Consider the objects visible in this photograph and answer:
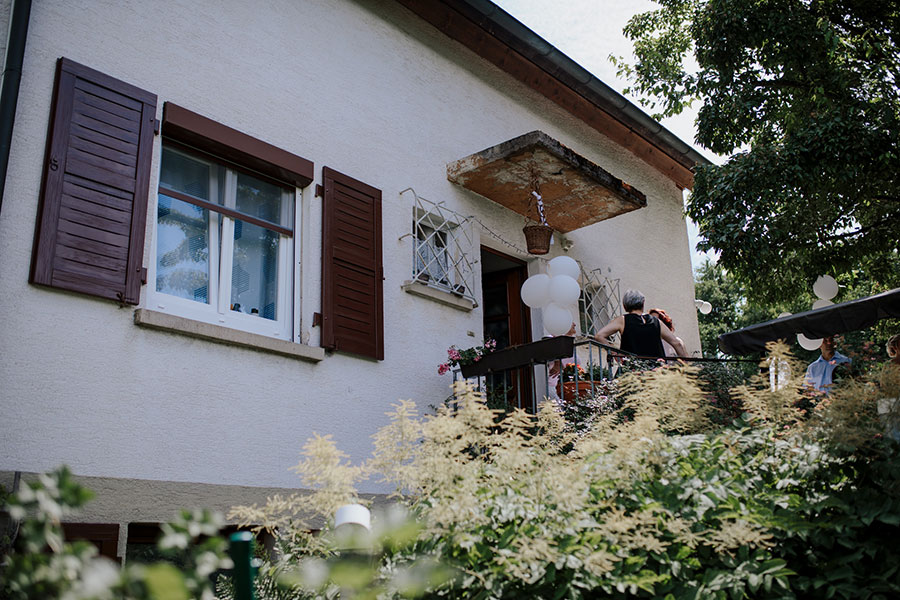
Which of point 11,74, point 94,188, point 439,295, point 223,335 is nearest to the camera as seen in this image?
point 11,74

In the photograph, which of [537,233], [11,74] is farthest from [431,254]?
[11,74]

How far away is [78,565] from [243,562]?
0.90 metres

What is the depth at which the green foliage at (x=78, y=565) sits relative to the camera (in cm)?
158

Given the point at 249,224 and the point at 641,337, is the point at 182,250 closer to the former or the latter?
the point at 249,224

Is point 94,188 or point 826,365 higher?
point 94,188

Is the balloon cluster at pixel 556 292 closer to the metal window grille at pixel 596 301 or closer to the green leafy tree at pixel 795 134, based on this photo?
Answer: the metal window grille at pixel 596 301

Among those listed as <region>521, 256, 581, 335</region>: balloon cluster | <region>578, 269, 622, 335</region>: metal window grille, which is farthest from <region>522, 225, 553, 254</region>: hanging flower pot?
<region>578, 269, 622, 335</region>: metal window grille

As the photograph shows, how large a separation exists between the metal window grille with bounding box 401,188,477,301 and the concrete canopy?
480mm

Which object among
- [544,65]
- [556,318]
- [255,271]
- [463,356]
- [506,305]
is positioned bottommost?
[463,356]

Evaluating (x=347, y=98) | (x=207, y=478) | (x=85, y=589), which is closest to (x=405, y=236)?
(x=347, y=98)

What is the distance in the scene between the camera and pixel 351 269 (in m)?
6.86

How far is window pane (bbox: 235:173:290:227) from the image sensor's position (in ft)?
21.4

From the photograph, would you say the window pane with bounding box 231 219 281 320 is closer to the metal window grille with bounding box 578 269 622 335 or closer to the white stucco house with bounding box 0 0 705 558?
the white stucco house with bounding box 0 0 705 558

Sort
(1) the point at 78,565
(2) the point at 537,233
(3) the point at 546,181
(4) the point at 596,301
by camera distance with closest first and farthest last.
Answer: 1. (1) the point at 78,565
2. (2) the point at 537,233
3. (3) the point at 546,181
4. (4) the point at 596,301
